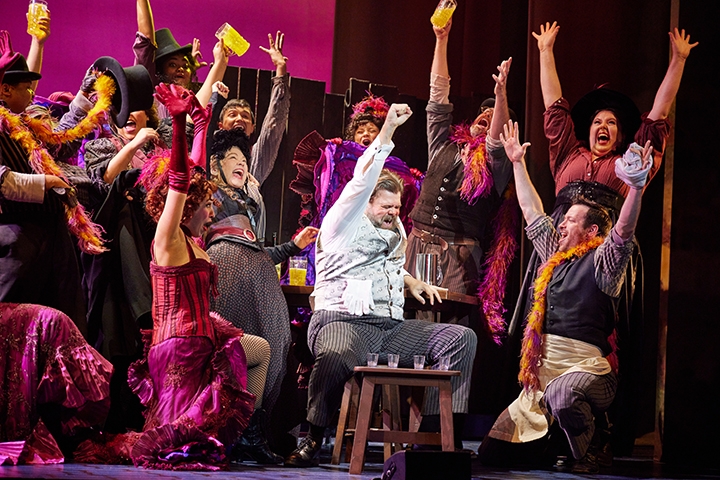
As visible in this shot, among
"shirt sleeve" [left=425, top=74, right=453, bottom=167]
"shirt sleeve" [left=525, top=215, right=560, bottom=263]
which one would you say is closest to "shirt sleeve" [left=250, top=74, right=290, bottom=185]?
"shirt sleeve" [left=425, top=74, right=453, bottom=167]

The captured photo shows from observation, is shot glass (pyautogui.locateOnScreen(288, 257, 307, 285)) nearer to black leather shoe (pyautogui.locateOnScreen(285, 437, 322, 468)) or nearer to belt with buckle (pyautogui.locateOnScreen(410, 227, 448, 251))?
belt with buckle (pyautogui.locateOnScreen(410, 227, 448, 251))

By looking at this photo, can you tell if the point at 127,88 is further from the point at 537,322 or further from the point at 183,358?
the point at 537,322

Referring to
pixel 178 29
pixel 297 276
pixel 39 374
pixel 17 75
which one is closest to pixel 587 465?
pixel 297 276

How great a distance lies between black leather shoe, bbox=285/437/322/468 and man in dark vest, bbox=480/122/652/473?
0.98m

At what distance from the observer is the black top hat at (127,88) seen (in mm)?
4595

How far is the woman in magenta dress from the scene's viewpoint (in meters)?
3.95

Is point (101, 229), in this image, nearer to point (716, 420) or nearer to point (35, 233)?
point (35, 233)

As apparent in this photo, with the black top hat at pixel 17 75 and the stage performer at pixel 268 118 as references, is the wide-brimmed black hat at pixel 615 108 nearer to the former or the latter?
the stage performer at pixel 268 118

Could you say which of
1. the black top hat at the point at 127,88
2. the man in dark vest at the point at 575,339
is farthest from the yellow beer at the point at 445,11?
the black top hat at the point at 127,88

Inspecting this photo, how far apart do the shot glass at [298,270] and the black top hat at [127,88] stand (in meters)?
1.68

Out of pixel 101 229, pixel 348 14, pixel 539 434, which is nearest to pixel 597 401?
pixel 539 434

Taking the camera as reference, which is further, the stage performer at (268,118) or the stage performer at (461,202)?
the stage performer at (461,202)

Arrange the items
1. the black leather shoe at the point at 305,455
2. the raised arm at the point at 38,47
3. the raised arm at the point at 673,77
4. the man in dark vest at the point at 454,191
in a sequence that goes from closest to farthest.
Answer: the black leather shoe at the point at 305,455 → the raised arm at the point at 38,47 → the raised arm at the point at 673,77 → the man in dark vest at the point at 454,191

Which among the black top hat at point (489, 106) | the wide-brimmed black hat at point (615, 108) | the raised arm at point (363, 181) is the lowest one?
the raised arm at point (363, 181)
